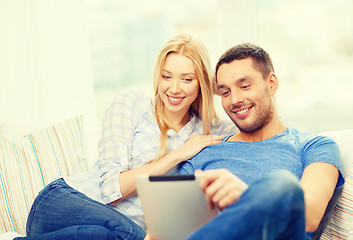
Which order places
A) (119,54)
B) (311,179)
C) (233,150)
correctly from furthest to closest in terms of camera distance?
(119,54)
(233,150)
(311,179)

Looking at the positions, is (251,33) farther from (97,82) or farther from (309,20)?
(97,82)

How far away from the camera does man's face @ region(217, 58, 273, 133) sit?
5.54 feet

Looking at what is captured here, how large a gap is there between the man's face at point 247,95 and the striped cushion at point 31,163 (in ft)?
2.90

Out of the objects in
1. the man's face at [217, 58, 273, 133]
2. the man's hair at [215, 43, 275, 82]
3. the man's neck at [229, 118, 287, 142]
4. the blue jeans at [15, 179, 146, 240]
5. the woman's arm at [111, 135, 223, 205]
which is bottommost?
the blue jeans at [15, 179, 146, 240]

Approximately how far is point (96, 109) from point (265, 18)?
53.9 inches

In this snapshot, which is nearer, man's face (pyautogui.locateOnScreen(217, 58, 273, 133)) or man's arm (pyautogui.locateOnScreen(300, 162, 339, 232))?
man's arm (pyautogui.locateOnScreen(300, 162, 339, 232))

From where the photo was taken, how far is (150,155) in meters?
1.87

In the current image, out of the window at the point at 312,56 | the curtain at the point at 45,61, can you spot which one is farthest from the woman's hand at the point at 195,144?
the curtain at the point at 45,61

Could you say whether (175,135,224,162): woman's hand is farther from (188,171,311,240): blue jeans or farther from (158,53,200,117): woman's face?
(188,171,311,240): blue jeans

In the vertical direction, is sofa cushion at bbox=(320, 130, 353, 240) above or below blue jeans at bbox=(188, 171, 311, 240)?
below

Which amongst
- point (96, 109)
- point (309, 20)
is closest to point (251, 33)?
point (309, 20)

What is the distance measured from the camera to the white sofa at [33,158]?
1.97m

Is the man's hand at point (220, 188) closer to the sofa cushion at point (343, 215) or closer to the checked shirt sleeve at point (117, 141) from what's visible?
the sofa cushion at point (343, 215)

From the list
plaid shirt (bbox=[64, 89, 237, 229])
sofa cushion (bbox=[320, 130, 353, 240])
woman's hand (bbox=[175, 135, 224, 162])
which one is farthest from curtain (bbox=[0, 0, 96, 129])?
sofa cushion (bbox=[320, 130, 353, 240])
